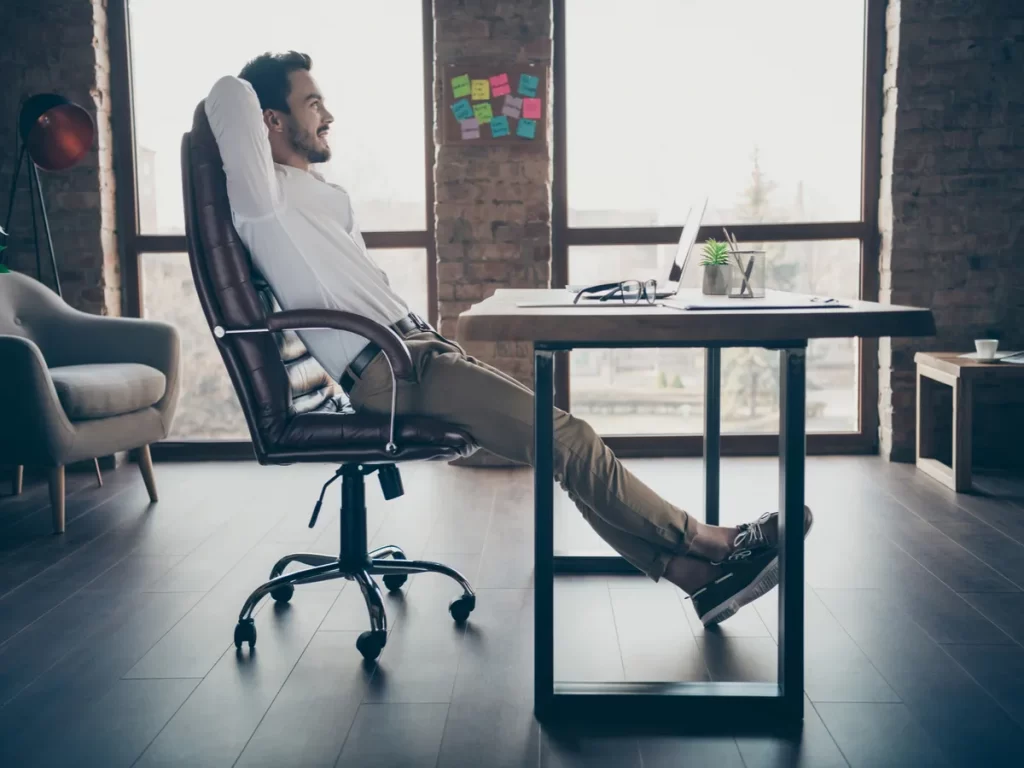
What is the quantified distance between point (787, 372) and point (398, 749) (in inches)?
37.1

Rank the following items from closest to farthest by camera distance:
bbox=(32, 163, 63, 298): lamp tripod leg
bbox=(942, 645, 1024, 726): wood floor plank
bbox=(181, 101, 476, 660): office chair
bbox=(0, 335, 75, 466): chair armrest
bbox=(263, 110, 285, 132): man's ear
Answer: bbox=(942, 645, 1024, 726): wood floor plank < bbox=(181, 101, 476, 660): office chair < bbox=(263, 110, 285, 132): man's ear < bbox=(0, 335, 75, 466): chair armrest < bbox=(32, 163, 63, 298): lamp tripod leg

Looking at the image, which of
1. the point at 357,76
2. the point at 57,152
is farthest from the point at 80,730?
the point at 357,76

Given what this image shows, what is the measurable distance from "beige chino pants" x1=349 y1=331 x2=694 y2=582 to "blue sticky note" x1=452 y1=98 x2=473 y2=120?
87.4 inches

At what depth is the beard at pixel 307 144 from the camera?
2.49 metres

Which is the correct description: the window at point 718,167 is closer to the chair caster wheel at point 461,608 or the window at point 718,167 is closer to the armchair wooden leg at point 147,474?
the armchair wooden leg at point 147,474

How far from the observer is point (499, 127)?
14.4 ft

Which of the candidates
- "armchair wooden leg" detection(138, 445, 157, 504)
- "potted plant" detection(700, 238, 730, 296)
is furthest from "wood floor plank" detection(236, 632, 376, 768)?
A: "armchair wooden leg" detection(138, 445, 157, 504)

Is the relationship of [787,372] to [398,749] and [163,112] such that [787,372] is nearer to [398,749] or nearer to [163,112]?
[398,749]

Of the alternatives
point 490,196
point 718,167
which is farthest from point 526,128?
point 718,167

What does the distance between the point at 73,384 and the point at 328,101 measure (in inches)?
73.8

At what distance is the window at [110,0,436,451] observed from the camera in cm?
466

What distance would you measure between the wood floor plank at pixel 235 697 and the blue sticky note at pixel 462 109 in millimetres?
2441

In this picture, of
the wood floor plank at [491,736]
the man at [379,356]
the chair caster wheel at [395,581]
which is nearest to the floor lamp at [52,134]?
the chair caster wheel at [395,581]

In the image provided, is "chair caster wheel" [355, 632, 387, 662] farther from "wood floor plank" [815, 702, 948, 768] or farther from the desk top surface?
"wood floor plank" [815, 702, 948, 768]
